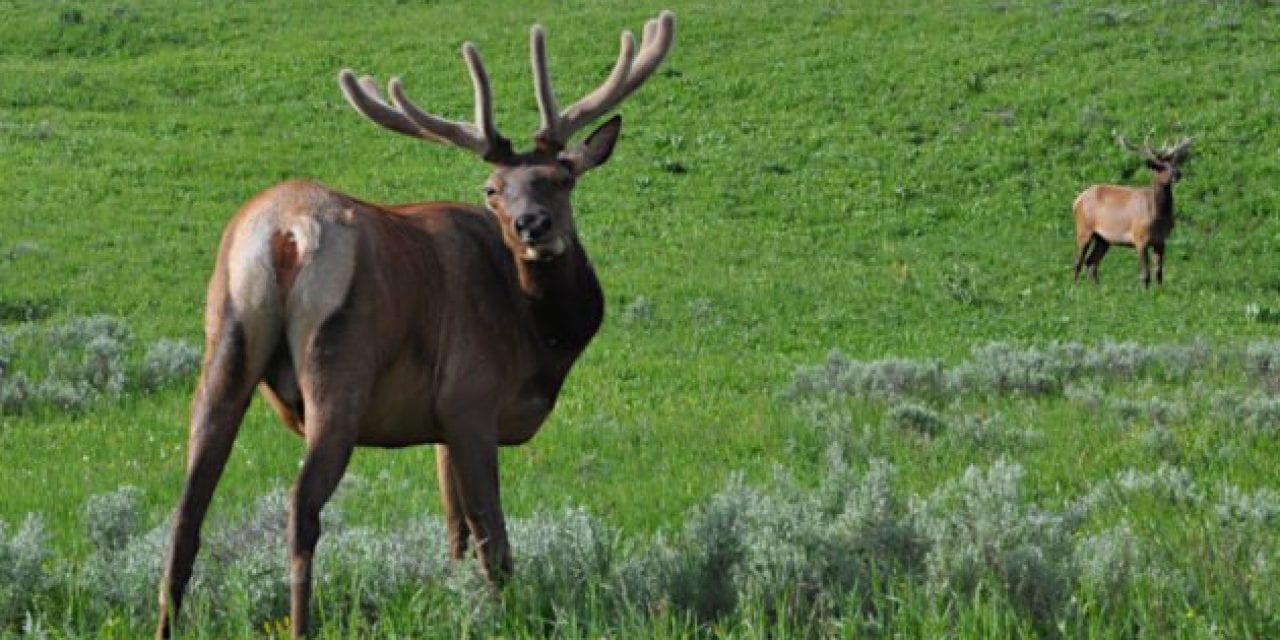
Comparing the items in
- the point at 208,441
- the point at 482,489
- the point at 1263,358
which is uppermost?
the point at 208,441

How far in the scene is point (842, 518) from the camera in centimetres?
581

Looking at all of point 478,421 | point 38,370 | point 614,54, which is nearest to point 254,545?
point 478,421

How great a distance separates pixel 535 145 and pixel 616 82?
62cm

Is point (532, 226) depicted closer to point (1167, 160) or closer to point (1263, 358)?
point (1263, 358)

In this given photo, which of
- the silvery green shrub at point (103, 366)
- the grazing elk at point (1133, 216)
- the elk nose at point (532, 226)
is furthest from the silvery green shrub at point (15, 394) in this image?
the grazing elk at point (1133, 216)

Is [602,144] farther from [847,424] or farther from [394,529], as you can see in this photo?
[847,424]

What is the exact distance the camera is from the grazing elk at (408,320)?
4969 mm

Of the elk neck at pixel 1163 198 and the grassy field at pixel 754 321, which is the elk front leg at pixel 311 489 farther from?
the elk neck at pixel 1163 198

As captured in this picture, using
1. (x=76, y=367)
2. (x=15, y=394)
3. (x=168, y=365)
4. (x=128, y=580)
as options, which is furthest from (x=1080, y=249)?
(x=128, y=580)

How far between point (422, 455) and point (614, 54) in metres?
25.0

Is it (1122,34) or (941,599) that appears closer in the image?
(941,599)

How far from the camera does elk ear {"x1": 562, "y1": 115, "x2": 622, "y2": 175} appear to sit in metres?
5.95

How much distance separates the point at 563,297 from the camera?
5.94 metres

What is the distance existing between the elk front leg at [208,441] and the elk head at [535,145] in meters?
1.02
